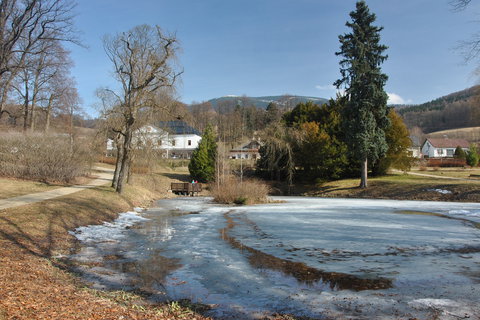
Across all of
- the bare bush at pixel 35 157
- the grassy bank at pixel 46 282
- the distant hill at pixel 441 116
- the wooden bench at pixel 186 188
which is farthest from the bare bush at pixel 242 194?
the distant hill at pixel 441 116

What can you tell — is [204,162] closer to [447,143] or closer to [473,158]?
[473,158]

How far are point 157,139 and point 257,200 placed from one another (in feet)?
31.7

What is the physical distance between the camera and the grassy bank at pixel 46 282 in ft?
16.3

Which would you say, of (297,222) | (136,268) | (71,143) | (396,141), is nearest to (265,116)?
(396,141)

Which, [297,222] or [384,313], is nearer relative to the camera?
[384,313]

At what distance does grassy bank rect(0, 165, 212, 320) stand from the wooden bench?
27.1 meters

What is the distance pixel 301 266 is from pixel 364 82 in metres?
30.3

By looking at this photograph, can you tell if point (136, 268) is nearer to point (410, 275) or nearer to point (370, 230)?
point (410, 275)

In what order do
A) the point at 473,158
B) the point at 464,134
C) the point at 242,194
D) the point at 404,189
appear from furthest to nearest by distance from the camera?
the point at 464,134, the point at 473,158, the point at 404,189, the point at 242,194

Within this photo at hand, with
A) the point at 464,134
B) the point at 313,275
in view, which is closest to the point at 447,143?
the point at 464,134

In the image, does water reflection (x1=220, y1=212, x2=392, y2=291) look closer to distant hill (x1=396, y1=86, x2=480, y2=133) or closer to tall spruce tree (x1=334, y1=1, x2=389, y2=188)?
tall spruce tree (x1=334, y1=1, x2=389, y2=188)

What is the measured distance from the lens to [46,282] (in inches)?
249

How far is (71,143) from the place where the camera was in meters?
27.2

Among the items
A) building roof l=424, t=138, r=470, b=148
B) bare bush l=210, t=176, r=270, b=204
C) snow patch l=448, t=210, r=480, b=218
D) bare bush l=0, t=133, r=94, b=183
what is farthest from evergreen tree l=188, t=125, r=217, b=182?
building roof l=424, t=138, r=470, b=148
